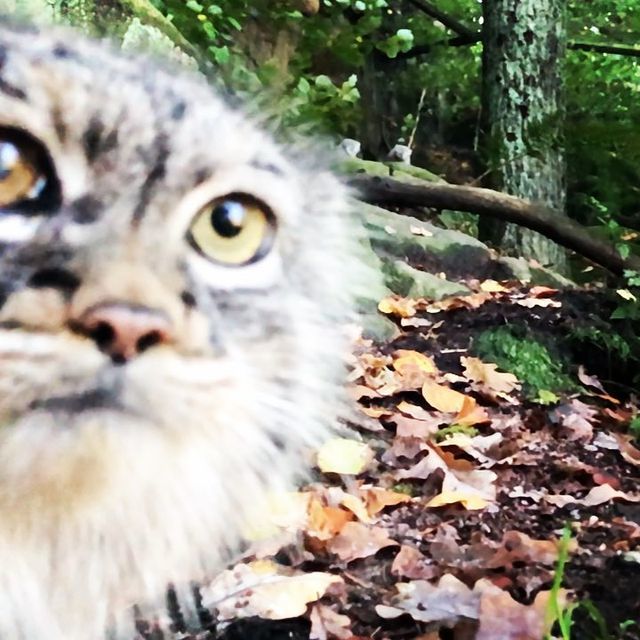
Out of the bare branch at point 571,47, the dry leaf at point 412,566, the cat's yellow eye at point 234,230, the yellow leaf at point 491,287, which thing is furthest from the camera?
the bare branch at point 571,47

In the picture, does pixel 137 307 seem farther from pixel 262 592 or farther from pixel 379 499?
pixel 379 499

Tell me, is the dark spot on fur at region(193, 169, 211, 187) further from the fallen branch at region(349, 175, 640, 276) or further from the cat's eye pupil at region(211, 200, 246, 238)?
the fallen branch at region(349, 175, 640, 276)

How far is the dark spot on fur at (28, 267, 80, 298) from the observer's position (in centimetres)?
51

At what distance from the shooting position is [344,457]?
1321 millimetres

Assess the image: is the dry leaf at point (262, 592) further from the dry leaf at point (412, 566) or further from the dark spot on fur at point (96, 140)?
the dark spot on fur at point (96, 140)

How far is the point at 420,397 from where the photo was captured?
5.79 feet

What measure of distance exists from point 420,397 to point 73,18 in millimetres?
1073

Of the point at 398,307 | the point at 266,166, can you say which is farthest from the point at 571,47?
the point at 266,166

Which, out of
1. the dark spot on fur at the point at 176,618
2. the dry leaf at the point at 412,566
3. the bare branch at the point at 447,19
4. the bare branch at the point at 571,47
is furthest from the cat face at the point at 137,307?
the bare branch at the point at 447,19

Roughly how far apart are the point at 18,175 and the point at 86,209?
0.04 meters

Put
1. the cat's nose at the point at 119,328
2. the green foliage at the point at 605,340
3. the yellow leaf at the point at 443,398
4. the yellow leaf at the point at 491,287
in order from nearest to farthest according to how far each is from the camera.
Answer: the cat's nose at the point at 119,328, the yellow leaf at the point at 443,398, the green foliage at the point at 605,340, the yellow leaf at the point at 491,287

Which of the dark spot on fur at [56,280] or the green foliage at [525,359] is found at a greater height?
the dark spot on fur at [56,280]

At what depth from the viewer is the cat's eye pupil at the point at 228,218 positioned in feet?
1.99

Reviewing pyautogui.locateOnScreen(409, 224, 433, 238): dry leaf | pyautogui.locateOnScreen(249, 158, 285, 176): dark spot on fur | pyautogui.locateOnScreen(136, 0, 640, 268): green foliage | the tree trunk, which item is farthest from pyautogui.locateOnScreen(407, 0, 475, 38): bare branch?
pyautogui.locateOnScreen(249, 158, 285, 176): dark spot on fur
